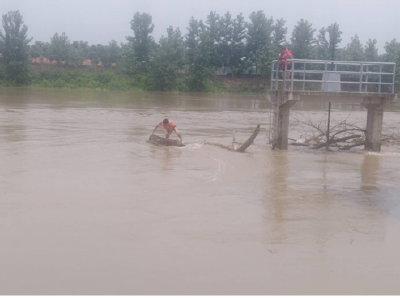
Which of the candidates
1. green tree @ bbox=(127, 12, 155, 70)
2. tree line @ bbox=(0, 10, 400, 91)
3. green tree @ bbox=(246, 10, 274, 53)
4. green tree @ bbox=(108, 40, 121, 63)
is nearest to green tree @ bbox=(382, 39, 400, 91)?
tree line @ bbox=(0, 10, 400, 91)

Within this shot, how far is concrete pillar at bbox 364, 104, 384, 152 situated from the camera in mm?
17016

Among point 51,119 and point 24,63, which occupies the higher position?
point 24,63

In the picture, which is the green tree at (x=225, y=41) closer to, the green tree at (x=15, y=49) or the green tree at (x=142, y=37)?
the green tree at (x=142, y=37)

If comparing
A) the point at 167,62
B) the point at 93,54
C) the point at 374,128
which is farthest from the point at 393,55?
the point at 93,54

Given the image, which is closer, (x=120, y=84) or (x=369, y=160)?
(x=369, y=160)

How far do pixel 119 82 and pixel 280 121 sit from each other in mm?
55035

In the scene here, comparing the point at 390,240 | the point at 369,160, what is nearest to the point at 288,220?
the point at 390,240

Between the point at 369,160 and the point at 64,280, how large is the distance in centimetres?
1198

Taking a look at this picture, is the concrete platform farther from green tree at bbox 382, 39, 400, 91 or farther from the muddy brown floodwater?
green tree at bbox 382, 39, 400, 91

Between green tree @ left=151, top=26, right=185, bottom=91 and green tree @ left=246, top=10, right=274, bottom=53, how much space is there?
948cm

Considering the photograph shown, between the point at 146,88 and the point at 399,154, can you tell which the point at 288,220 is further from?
the point at 146,88

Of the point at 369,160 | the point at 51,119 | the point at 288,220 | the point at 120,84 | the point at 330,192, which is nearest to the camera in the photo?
the point at 288,220

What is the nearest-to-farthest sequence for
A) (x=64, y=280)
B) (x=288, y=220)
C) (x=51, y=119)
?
(x=64, y=280), (x=288, y=220), (x=51, y=119)

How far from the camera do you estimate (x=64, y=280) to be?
6086mm
